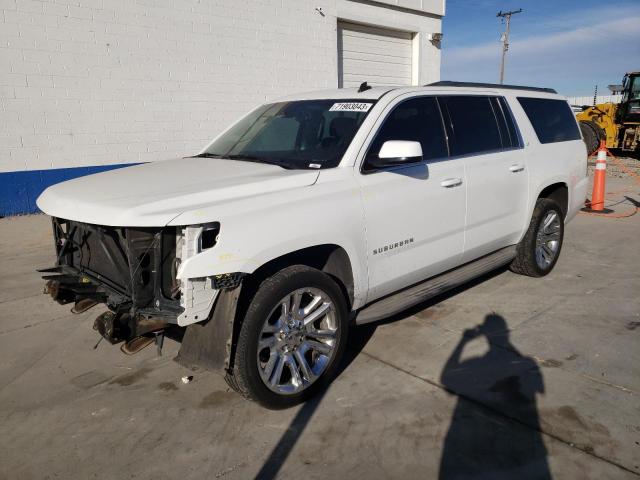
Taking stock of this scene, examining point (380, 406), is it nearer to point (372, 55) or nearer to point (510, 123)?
point (510, 123)

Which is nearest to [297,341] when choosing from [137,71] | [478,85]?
[478,85]

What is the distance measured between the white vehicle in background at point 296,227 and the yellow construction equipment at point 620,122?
636 inches

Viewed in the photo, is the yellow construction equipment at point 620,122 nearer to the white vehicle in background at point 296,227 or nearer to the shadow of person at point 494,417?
the white vehicle in background at point 296,227

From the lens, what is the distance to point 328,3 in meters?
12.5

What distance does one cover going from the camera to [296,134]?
411cm

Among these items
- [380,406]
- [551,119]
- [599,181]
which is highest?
[551,119]

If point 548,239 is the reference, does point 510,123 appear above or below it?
above

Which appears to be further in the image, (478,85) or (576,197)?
(576,197)

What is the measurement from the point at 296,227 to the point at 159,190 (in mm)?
811

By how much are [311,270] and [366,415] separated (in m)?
0.93

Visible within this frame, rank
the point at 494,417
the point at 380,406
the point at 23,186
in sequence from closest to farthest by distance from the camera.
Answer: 1. the point at 494,417
2. the point at 380,406
3. the point at 23,186

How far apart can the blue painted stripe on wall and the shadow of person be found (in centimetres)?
768

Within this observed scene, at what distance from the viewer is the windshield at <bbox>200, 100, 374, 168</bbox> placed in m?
3.63

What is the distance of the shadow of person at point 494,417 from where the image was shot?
2660 mm
